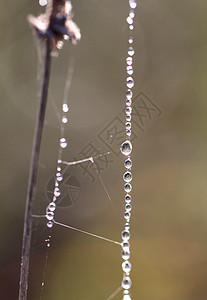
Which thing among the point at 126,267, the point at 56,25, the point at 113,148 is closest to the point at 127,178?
the point at 126,267

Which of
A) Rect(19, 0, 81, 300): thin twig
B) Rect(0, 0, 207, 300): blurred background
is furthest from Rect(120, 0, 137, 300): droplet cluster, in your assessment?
Rect(0, 0, 207, 300): blurred background

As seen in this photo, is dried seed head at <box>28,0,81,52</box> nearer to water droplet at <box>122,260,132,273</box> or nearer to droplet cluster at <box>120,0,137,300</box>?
droplet cluster at <box>120,0,137,300</box>

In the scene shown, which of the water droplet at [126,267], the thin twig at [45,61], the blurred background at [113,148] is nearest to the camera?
the thin twig at [45,61]

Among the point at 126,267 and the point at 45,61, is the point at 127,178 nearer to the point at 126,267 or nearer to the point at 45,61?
A: the point at 126,267

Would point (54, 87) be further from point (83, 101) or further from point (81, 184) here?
point (81, 184)

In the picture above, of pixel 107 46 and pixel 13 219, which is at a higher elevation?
pixel 107 46

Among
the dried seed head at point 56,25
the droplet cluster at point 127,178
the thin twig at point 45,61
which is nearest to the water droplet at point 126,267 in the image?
the droplet cluster at point 127,178

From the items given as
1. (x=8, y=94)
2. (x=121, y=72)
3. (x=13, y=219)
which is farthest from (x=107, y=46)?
(x=13, y=219)

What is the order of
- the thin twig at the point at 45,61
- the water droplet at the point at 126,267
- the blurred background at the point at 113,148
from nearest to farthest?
the thin twig at the point at 45,61
the water droplet at the point at 126,267
the blurred background at the point at 113,148

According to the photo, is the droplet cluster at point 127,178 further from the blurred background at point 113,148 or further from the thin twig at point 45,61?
the blurred background at point 113,148
